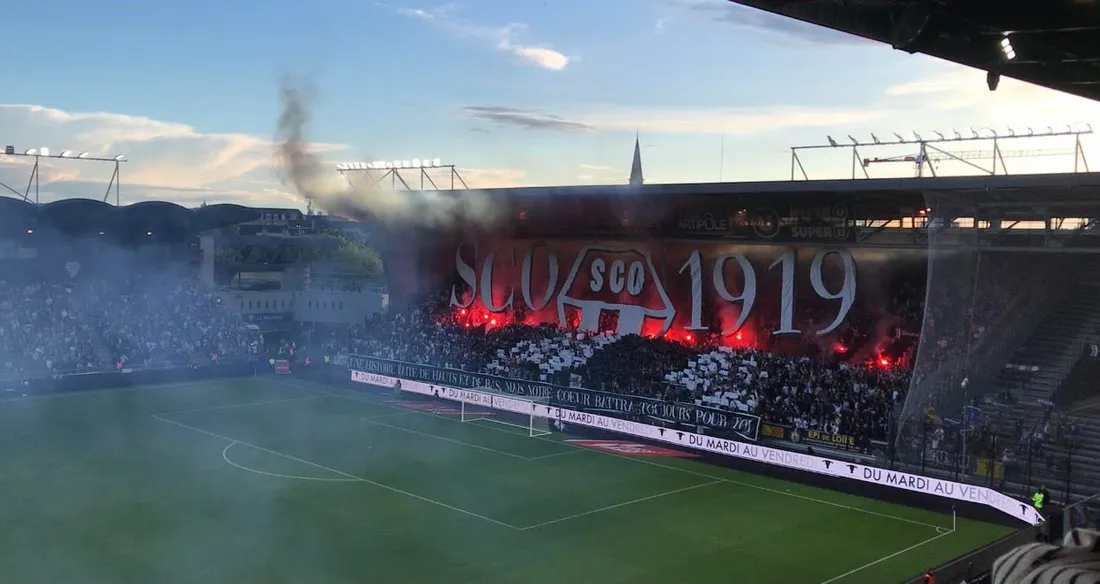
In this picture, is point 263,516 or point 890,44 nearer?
point 890,44

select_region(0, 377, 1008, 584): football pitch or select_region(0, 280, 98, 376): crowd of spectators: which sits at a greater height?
select_region(0, 280, 98, 376): crowd of spectators

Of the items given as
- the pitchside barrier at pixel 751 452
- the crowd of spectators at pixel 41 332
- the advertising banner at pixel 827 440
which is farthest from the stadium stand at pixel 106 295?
the advertising banner at pixel 827 440

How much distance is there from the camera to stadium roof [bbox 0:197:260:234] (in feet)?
153

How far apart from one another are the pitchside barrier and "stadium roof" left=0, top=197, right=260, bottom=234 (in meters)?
16.1

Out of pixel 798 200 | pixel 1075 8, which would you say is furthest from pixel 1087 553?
pixel 798 200

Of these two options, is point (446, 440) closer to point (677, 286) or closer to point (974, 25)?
point (677, 286)

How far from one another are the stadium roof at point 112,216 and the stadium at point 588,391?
0.22m

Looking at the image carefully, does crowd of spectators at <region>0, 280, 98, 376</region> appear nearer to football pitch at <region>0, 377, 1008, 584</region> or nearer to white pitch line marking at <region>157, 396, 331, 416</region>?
football pitch at <region>0, 377, 1008, 584</region>

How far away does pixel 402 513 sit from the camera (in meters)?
25.9

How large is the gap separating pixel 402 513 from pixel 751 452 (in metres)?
11.5

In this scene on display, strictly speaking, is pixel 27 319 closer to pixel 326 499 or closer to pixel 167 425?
pixel 167 425

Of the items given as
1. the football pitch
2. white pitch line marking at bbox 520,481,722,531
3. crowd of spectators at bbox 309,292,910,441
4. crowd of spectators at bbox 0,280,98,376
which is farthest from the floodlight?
crowd of spectators at bbox 0,280,98,376

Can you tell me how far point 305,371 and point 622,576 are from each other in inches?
1223

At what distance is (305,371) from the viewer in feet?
160
